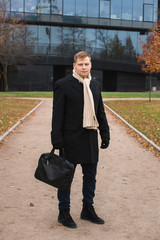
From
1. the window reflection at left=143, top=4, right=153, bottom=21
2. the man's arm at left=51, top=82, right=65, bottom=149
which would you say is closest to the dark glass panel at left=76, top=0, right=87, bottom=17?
the window reflection at left=143, top=4, right=153, bottom=21

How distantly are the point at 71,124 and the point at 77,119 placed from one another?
0.29 ft

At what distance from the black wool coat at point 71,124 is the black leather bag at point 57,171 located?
0.18m

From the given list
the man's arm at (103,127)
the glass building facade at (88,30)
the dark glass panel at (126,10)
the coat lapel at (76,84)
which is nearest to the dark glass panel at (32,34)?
the glass building facade at (88,30)

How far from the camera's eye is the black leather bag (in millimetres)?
4035

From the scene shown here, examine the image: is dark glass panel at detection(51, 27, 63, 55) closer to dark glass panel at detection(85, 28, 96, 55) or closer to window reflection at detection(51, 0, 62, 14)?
window reflection at detection(51, 0, 62, 14)

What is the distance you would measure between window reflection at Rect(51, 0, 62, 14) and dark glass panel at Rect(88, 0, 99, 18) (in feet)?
12.1

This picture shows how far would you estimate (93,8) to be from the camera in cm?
4722

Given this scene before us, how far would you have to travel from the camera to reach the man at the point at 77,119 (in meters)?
4.13

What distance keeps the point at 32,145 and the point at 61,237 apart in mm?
5975

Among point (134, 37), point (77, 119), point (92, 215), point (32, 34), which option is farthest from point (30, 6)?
point (92, 215)

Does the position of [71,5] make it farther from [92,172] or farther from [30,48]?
[92,172]

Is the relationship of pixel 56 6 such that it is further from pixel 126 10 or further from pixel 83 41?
pixel 126 10

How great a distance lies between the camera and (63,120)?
4.22m

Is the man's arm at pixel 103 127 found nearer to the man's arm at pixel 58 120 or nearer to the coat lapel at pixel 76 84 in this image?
the coat lapel at pixel 76 84
